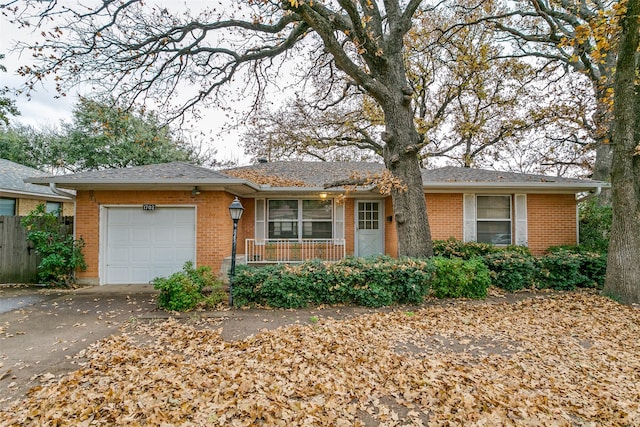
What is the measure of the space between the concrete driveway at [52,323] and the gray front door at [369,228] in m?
6.60

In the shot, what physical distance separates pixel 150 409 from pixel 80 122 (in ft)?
75.6

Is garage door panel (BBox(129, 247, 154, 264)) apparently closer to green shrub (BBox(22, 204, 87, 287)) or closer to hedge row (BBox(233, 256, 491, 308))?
green shrub (BBox(22, 204, 87, 287))

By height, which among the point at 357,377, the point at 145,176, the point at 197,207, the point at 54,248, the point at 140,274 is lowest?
the point at 357,377

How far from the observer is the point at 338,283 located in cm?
616

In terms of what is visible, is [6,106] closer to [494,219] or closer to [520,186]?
[494,219]

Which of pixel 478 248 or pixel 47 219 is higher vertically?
pixel 47 219

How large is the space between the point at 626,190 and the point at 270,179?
29.9 feet

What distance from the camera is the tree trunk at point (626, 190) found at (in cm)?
620

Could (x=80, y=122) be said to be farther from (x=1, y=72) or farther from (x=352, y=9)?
(x=352, y=9)

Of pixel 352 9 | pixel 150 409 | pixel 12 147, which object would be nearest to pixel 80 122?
pixel 12 147

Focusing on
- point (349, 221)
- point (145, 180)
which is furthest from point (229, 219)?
point (349, 221)

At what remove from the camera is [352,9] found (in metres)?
6.21

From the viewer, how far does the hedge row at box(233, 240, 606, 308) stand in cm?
603

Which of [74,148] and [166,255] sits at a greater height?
[74,148]
